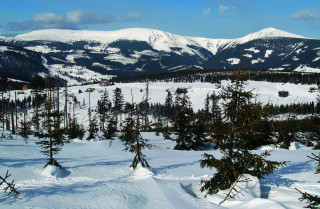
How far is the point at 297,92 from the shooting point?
129250mm

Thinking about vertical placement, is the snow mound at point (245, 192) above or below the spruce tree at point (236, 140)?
below

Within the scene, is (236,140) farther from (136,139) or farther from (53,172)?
(53,172)

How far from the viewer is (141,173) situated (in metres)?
10.4

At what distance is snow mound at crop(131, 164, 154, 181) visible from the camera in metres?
9.73

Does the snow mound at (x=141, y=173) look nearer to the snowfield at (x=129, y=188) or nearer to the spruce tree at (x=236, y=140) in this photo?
the snowfield at (x=129, y=188)

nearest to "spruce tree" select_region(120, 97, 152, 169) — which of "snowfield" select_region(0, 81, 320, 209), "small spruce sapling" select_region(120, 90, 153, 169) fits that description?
"small spruce sapling" select_region(120, 90, 153, 169)

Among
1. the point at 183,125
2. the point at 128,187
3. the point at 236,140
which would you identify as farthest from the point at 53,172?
the point at 183,125

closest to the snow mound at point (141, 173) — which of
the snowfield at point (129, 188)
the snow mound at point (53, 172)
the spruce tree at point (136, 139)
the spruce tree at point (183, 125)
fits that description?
the snowfield at point (129, 188)

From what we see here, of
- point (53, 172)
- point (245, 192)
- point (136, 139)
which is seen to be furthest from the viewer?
point (136, 139)

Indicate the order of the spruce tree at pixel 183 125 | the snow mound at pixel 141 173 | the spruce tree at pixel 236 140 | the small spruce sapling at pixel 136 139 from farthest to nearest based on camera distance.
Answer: the spruce tree at pixel 183 125 → the small spruce sapling at pixel 136 139 → the snow mound at pixel 141 173 → the spruce tree at pixel 236 140

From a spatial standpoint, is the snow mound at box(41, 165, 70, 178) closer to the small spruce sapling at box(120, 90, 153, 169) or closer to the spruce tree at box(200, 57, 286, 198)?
the small spruce sapling at box(120, 90, 153, 169)

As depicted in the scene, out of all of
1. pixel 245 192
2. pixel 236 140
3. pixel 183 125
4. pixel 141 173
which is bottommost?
pixel 183 125

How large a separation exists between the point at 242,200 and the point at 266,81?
596ft

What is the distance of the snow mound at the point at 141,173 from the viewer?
973cm
